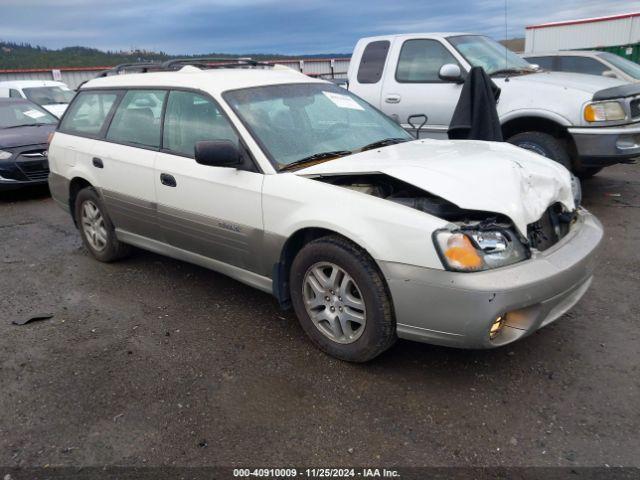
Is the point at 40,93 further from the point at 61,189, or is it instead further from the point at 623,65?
the point at 623,65

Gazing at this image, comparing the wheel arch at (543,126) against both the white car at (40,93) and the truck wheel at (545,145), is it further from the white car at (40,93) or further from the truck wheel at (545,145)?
the white car at (40,93)

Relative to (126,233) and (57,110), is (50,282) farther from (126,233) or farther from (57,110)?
(57,110)

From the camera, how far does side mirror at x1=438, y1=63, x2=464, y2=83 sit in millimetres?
5961

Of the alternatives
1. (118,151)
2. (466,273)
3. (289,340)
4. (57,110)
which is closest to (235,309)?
(289,340)

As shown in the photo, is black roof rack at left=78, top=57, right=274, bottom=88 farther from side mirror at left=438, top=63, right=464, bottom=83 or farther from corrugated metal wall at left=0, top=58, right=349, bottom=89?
corrugated metal wall at left=0, top=58, right=349, bottom=89

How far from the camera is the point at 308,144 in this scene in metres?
3.59

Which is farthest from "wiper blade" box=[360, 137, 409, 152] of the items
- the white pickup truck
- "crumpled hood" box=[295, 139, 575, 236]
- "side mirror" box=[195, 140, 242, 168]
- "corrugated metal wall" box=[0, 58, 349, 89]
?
"corrugated metal wall" box=[0, 58, 349, 89]

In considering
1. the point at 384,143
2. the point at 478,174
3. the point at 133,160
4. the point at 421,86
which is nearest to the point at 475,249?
→ the point at 478,174

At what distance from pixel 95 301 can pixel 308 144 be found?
7.06 ft

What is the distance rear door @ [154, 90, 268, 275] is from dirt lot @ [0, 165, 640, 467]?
544mm

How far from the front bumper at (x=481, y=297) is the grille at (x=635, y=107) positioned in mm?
3766

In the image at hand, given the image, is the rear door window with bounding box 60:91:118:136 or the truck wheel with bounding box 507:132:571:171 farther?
the truck wheel with bounding box 507:132:571:171

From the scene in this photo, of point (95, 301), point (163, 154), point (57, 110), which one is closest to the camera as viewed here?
point (163, 154)

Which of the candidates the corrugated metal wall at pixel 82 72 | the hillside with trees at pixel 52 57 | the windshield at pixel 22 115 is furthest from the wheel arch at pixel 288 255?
the hillside with trees at pixel 52 57
